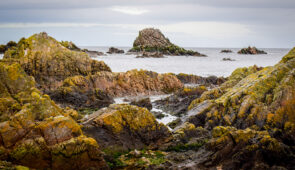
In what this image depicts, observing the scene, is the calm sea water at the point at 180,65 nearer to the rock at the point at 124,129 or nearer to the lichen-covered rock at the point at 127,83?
the lichen-covered rock at the point at 127,83

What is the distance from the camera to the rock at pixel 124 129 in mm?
11461

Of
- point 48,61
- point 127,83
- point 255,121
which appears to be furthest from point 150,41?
point 255,121

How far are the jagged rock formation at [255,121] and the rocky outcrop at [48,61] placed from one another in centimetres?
1332

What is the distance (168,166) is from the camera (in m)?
9.73

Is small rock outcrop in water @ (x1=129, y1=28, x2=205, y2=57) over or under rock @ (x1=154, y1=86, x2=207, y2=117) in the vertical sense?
A: over

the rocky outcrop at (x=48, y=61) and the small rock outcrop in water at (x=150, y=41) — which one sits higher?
the small rock outcrop in water at (x=150, y=41)

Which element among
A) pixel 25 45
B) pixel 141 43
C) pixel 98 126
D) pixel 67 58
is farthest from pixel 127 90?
pixel 141 43

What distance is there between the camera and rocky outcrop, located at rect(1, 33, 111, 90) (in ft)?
84.2

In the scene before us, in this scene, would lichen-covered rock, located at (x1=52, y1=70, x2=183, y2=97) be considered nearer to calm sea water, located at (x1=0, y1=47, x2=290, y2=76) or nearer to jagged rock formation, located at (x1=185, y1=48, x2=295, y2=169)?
jagged rock formation, located at (x1=185, y1=48, x2=295, y2=169)

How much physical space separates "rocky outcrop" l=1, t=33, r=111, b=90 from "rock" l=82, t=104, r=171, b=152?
46.6 feet

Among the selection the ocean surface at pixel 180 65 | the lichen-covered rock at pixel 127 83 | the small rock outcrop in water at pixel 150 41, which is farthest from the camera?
the small rock outcrop in water at pixel 150 41

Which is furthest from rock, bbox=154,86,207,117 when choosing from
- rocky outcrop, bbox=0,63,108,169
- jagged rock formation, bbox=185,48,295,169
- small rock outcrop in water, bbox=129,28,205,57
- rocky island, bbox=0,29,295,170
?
small rock outcrop in water, bbox=129,28,205,57

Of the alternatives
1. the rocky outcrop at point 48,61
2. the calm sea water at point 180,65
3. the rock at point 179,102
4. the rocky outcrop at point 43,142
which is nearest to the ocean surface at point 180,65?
the calm sea water at point 180,65

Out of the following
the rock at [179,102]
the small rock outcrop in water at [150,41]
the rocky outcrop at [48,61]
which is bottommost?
the rock at [179,102]
